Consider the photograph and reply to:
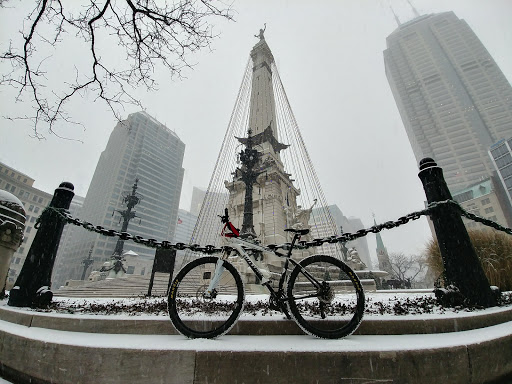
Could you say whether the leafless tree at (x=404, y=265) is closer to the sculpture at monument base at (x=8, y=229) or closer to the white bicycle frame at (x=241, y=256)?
the white bicycle frame at (x=241, y=256)

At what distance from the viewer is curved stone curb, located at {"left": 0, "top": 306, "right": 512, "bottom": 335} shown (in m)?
2.09

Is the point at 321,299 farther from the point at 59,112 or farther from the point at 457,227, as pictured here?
the point at 59,112

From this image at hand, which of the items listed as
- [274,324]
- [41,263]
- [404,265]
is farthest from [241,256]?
[404,265]

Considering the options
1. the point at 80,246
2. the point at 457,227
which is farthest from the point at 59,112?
the point at 80,246

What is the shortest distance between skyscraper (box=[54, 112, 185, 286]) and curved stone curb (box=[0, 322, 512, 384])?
80.9 meters

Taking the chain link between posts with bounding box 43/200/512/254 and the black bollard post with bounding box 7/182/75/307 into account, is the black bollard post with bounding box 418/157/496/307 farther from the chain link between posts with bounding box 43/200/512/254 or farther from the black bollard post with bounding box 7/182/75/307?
the black bollard post with bounding box 7/182/75/307

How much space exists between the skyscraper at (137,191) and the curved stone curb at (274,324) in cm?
8002

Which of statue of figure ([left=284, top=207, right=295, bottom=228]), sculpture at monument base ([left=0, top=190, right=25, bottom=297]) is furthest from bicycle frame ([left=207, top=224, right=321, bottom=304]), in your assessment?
statue of figure ([left=284, top=207, right=295, bottom=228])

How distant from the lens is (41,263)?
3373 millimetres

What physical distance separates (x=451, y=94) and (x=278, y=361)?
12567 centimetres

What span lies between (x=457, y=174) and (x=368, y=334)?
332 ft

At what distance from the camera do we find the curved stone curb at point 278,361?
1.56 metres

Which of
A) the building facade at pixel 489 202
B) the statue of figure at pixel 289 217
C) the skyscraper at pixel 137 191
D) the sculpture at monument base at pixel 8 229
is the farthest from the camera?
the skyscraper at pixel 137 191

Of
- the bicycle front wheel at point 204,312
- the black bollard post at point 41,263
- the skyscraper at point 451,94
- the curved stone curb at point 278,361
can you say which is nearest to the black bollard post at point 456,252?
the curved stone curb at point 278,361
